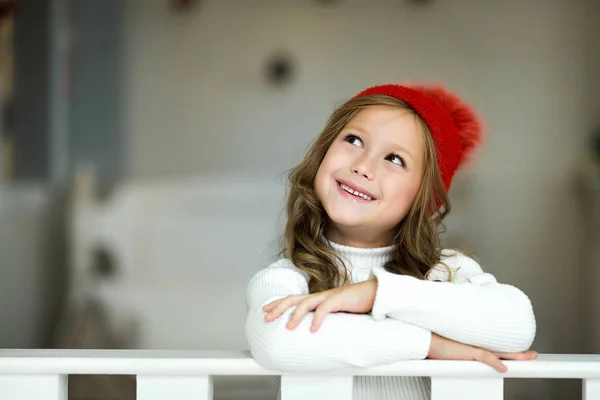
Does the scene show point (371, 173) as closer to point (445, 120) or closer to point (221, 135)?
point (445, 120)

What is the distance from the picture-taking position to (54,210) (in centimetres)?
324

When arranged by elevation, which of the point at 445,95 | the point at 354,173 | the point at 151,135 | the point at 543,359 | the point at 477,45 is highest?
the point at 477,45

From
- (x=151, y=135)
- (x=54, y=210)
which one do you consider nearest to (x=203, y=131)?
(x=151, y=135)

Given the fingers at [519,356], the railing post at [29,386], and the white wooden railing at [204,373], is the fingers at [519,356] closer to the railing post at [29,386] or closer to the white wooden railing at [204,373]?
the white wooden railing at [204,373]

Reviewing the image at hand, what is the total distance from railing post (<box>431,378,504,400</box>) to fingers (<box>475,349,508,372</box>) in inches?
0.5

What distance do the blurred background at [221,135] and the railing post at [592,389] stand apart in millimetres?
2447

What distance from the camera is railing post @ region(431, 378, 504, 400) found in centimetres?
72

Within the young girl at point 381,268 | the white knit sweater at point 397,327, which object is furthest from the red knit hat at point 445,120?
the white knit sweater at point 397,327

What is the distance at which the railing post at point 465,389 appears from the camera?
28.2 inches

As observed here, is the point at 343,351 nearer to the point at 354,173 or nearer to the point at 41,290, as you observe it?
the point at 354,173

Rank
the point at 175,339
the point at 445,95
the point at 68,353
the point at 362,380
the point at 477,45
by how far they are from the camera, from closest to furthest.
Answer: the point at 68,353 < the point at 362,380 < the point at 445,95 < the point at 175,339 < the point at 477,45

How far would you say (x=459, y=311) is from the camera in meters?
0.84

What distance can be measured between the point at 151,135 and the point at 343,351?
2695 millimetres

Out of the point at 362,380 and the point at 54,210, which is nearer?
the point at 362,380
